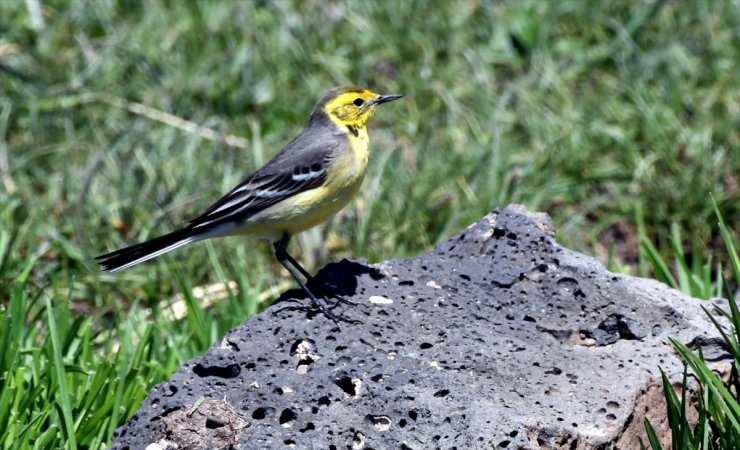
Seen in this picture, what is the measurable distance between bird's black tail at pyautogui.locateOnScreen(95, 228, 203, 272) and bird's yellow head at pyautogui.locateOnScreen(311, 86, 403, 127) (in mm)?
844

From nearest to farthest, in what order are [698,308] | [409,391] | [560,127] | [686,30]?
[409,391] → [698,308] → [560,127] → [686,30]

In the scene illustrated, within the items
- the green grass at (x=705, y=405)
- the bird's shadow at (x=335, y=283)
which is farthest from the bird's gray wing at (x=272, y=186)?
the green grass at (x=705, y=405)

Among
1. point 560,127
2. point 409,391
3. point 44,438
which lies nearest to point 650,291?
point 409,391

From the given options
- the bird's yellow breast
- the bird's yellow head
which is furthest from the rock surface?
the bird's yellow head

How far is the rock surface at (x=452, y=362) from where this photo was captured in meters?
3.10

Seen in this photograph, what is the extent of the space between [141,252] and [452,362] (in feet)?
4.24

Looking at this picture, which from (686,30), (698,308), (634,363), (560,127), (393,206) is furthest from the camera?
(686,30)

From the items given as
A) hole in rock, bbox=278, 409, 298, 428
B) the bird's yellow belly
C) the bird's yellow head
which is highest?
the bird's yellow head

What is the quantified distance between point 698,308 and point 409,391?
1.19m

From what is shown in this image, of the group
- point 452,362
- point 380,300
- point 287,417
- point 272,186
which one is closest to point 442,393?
point 452,362

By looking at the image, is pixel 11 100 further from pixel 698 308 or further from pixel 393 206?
pixel 698 308

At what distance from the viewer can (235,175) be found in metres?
6.30

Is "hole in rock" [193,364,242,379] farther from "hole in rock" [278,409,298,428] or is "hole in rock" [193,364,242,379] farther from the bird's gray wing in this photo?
the bird's gray wing

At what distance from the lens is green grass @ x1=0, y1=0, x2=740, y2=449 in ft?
17.7
